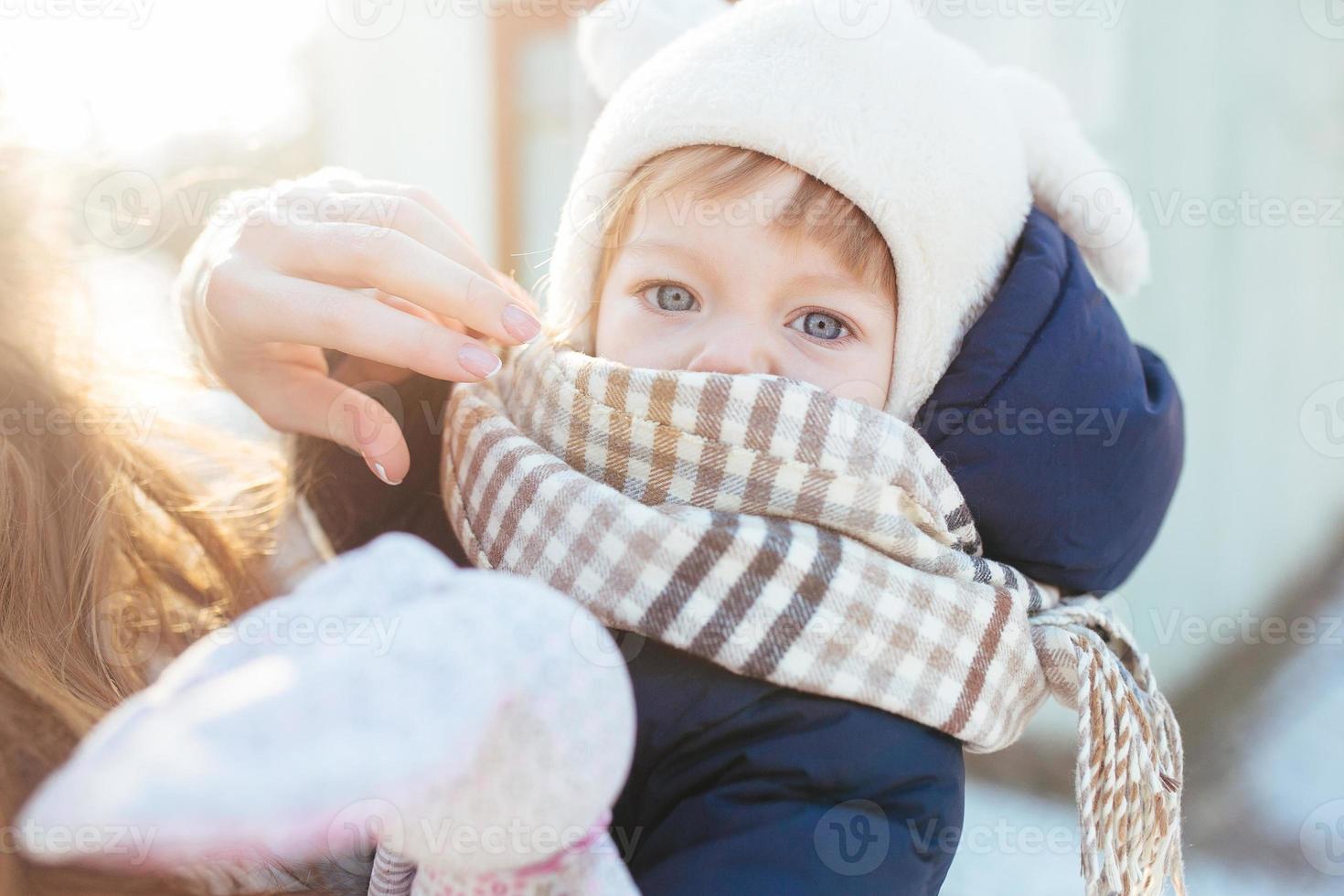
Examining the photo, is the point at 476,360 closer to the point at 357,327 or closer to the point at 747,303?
the point at 357,327

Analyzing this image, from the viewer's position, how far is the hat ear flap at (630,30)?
111cm

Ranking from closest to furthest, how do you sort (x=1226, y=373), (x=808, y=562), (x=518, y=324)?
(x=808, y=562) < (x=518, y=324) < (x=1226, y=373)

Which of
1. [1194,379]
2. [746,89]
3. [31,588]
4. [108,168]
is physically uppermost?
[746,89]

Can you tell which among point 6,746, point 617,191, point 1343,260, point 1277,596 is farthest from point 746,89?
point 1277,596

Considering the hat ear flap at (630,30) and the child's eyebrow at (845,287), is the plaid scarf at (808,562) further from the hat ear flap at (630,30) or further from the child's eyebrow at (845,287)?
the hat ear flap at (630,30)

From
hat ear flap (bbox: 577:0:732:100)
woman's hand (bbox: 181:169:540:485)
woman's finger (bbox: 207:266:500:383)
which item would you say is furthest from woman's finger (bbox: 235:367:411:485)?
hat ear flap (bbox: 577:0:732:100)

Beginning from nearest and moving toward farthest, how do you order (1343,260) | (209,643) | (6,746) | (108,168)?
(209,643)
(6,746)
(108,168)
(1343,260)

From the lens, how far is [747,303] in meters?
0.90

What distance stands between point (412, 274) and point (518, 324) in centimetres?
9

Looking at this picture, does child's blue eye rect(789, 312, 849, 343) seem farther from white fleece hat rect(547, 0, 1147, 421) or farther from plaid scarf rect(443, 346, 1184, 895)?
plaid scarf rect(443, 346, 1184, 895)

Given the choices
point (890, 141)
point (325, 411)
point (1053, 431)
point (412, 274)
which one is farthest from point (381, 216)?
point (1053, 431)

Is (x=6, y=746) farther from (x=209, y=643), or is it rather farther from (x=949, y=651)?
(x=949, y=651)

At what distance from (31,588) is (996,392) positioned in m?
0.83

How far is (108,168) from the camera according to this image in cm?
113
